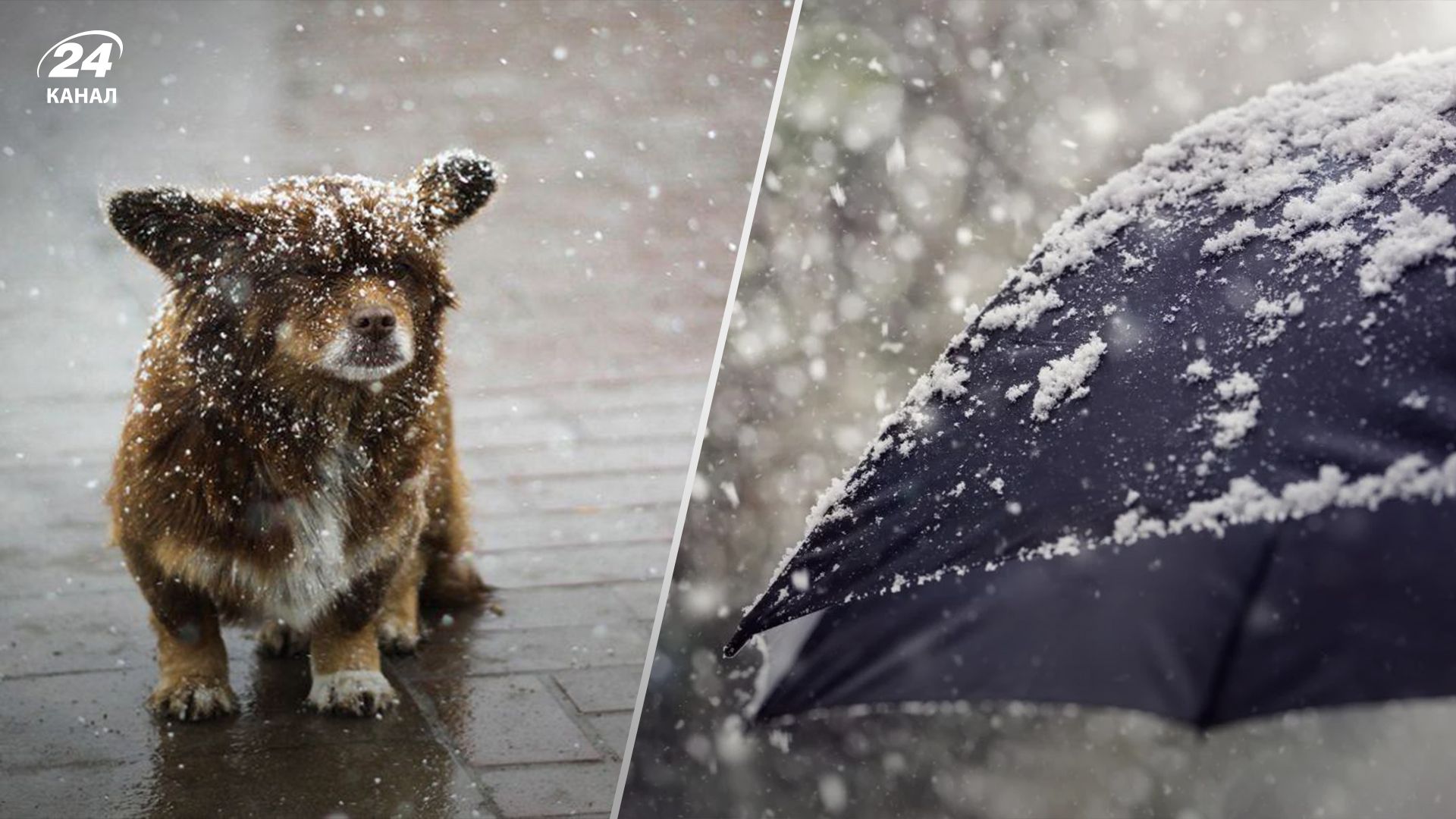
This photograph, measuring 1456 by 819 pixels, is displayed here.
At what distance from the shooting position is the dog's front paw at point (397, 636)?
273 centimetres

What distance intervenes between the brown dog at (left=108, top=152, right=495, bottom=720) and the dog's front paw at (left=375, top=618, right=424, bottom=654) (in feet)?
0.54

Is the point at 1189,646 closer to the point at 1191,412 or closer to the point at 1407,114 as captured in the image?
the point at 1191,412

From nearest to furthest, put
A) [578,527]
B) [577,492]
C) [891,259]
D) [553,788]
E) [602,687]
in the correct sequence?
[553,788], [602,687], [578,527], [577,492], [891,259]

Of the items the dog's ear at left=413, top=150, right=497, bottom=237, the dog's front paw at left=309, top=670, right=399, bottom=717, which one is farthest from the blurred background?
the dog's ear at left=413, top=150, right=497, bottom=237

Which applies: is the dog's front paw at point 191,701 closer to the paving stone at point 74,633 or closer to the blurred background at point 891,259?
the paving stone at point 74,633

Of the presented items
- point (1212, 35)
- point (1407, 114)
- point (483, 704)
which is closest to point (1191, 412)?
point (1407, 114)

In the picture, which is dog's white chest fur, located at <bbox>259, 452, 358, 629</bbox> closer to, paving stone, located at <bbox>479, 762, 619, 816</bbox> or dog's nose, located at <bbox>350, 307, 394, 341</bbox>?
dog's nose, located at <bbox>350, 307, 394, 341</bbox>

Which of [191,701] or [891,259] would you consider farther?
[891,259]

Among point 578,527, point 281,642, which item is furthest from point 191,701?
point 578,527

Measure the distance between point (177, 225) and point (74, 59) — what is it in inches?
39.1

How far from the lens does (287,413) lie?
2.30 metres

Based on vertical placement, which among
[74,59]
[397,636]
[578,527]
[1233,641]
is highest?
[1233,641]

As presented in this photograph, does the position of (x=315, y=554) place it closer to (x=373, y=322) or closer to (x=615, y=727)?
(x=373, y=322)

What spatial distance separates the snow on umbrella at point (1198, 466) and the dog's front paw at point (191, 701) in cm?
124
